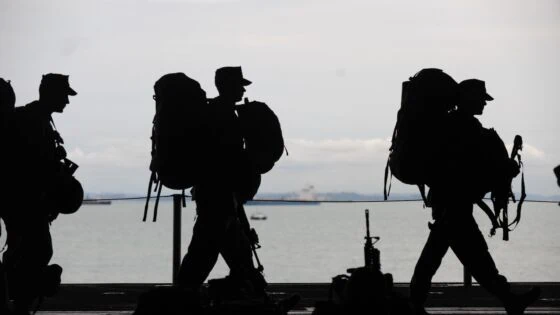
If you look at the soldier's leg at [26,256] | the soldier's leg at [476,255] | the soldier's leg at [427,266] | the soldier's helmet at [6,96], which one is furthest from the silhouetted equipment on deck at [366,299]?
the soldier's helmet at [6,96]

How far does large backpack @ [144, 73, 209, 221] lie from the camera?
11164mm

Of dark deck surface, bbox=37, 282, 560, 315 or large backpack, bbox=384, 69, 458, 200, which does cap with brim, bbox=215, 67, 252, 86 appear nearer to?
large backpack, bbox=384, 69, 458, 200

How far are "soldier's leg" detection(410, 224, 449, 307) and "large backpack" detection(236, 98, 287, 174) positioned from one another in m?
1.71

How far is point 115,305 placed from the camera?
13875 millimetres

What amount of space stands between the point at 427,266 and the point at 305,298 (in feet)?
11.5

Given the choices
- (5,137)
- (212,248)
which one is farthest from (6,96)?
(212,248)

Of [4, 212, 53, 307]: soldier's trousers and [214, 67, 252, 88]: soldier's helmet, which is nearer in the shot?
[4, 212, 53, 307]: soldier's trousers

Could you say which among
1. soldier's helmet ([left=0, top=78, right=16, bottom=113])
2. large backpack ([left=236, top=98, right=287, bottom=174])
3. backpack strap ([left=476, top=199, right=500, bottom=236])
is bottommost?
backpack strap ([left=476, top=199, right=500, bottom=236])

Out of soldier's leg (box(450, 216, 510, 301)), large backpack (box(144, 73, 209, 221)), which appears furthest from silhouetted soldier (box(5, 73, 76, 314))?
soldier's leg (box(450, 216, 510, 301))

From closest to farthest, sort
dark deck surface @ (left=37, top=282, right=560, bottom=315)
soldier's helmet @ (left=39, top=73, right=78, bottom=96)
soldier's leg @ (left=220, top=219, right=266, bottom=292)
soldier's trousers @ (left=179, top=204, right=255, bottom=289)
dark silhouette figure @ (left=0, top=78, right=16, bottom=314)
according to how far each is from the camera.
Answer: dark silhouette figure @ (left=0, top=78, right=16, bottom=314) → soldier's leg @ (left=220, top=219, right=266, bottom=292) → soldier's trousers @ (left=179, top=204, right=255, bottom=289) → soldier's helmet @ (left=39, top=73, right=78, bottom=96) → dark deck surface @ (left=37, top=282, right=560, bottom=315)

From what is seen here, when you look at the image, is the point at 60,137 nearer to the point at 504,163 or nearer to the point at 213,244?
the point at 213,244

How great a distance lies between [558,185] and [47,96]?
4.84m

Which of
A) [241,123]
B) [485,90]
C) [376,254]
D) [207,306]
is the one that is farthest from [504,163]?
[207,306]

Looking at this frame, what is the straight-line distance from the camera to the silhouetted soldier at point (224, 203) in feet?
35.7
